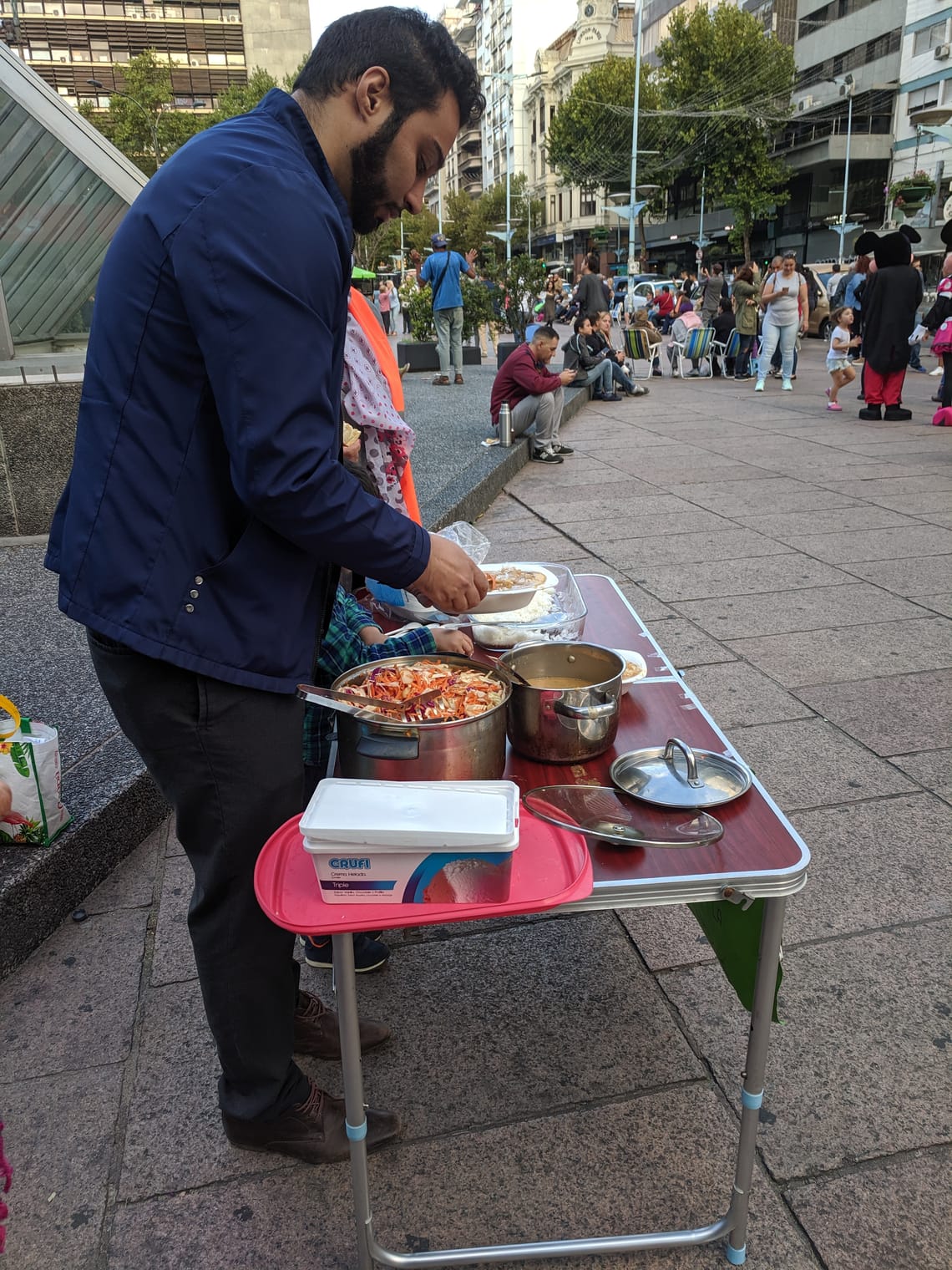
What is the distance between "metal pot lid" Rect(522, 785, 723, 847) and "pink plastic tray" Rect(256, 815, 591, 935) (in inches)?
1.7

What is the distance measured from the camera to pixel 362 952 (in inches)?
96.3

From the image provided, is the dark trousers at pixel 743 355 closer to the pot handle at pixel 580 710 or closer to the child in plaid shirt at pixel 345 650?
the child in plaid shirt at pixel 345 650

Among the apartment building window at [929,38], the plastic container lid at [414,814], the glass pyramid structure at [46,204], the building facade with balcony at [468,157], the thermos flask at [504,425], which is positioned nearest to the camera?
the plastic container lid at [414,814]

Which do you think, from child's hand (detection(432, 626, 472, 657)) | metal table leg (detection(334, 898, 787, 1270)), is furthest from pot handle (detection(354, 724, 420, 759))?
child's hand (detection(432, 626, 472, 657))

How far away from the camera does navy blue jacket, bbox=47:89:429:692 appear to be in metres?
1.33

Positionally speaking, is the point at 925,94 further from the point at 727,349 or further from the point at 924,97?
the point at 727,349

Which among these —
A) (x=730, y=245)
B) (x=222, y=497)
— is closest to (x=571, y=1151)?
(x=222, y=497)

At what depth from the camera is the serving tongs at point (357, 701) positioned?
1.59 metres

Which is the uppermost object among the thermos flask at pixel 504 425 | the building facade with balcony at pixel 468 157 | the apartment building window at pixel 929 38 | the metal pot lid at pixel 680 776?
the building facade with balcony at pixel 468 157

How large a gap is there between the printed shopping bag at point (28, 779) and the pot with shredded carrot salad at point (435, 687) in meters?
1.28

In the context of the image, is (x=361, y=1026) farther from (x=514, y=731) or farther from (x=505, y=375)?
(x=505, y=375)

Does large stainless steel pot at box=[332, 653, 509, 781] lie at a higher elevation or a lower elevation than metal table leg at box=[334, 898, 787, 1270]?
higher

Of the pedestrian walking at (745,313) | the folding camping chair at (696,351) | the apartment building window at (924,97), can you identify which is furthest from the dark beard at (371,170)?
the apartment building window at (924,97)

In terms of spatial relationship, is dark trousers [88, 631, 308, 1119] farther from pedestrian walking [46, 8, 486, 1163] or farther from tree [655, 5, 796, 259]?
tree [655, 5, 796, 259]
